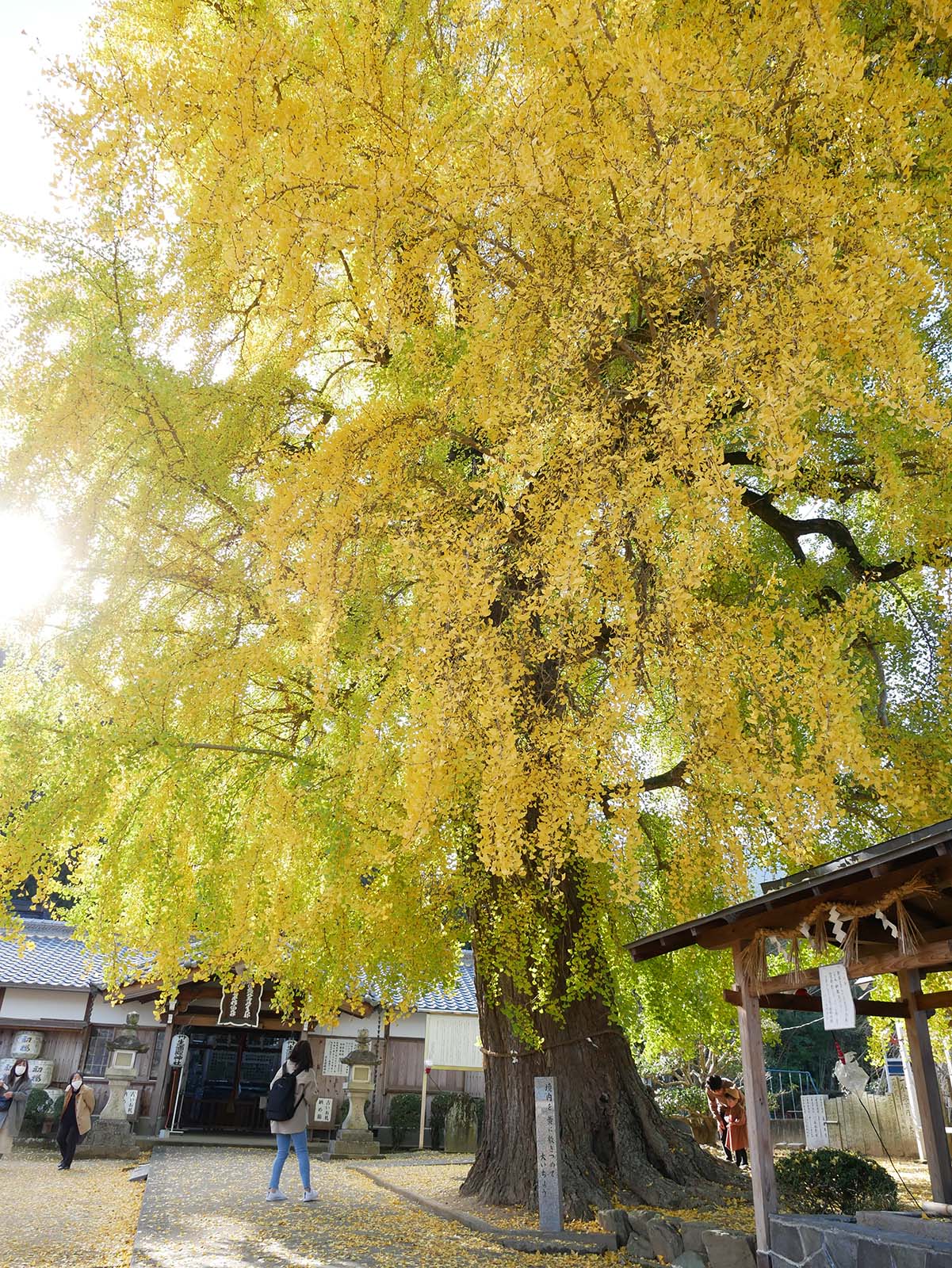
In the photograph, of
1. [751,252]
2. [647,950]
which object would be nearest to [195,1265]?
[647,950]

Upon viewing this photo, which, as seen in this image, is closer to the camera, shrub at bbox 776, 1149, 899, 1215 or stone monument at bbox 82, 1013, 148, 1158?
shrub at bbox 776, 1149, 899, 1215

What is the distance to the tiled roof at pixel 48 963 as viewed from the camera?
53.0ft

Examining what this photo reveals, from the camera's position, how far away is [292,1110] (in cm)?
830

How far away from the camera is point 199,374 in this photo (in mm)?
7168

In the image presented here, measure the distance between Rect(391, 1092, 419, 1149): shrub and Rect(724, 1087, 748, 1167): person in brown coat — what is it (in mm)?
7031

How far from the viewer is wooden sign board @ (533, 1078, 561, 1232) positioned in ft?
23.1

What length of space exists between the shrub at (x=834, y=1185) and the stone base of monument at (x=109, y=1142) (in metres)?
11.6

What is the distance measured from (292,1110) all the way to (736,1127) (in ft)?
22.2

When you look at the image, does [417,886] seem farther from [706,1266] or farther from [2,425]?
[2,425]

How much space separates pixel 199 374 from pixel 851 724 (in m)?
5.64

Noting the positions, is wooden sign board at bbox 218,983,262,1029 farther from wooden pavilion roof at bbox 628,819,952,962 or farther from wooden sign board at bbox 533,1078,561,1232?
wooden pavilion roof at bbox 628,819,952,962

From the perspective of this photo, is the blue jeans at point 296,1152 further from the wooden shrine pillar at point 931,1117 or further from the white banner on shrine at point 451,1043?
the white banner on shrine at point 451,1043

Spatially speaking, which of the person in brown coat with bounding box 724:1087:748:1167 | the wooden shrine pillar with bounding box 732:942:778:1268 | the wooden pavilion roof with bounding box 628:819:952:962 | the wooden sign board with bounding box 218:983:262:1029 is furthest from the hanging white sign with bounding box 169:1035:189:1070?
the wooden shrine pillar with bounding box 732:942:778:1268

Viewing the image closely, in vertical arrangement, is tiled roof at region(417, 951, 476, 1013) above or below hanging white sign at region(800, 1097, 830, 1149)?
above
